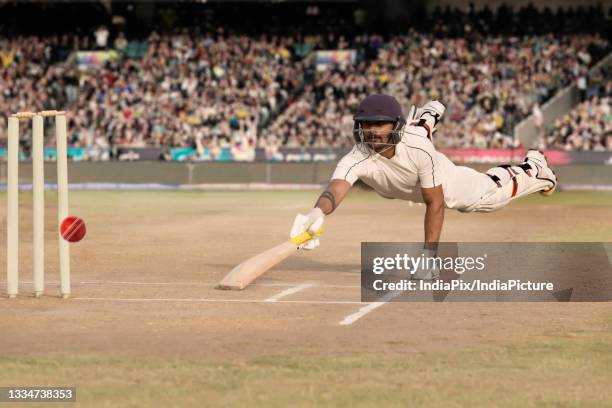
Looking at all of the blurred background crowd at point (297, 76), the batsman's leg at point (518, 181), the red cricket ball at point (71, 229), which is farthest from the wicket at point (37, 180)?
the blurred background crowd at point (297, 76)

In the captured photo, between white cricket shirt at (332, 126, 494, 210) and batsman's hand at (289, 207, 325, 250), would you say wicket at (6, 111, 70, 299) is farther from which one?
white cricket shirt at (332, 126, 494, 210)

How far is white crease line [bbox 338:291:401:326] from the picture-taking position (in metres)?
10.0

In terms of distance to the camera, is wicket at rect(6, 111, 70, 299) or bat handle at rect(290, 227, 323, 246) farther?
wicket at rect(6, 111, 70, 299)

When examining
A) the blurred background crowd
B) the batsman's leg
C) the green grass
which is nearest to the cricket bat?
the batsman's leg

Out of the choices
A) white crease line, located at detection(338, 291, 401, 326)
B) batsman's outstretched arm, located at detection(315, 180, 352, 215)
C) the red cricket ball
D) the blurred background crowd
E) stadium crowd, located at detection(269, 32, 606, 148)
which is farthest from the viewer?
the blurred background crowd

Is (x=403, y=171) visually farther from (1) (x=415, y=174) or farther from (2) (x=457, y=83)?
(2) (x=457, y=83)

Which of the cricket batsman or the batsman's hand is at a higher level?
the cricket batsman

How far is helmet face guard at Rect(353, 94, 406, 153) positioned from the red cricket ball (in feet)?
9.98

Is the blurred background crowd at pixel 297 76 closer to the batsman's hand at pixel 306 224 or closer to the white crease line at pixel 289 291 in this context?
the white crease line at pixel 289 291

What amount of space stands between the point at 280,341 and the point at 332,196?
295 centimetres

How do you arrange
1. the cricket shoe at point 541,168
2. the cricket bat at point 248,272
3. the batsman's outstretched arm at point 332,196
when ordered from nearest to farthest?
the batsman's outstretched arm at point 332,196 < the cricket bat at point 248,272 < the cricket shoe at point 541,168

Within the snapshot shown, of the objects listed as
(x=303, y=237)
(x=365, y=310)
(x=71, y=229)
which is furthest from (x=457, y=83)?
(x=71, y=229)

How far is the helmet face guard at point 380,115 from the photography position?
11836 mm

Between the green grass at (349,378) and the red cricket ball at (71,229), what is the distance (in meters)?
2.82
